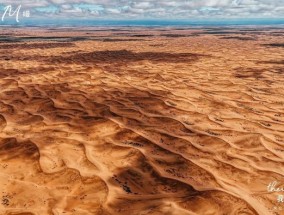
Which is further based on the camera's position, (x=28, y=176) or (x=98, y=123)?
(x=98, y=123)

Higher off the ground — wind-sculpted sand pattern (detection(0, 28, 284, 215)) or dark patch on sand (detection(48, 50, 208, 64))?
wind-sculpted sand pattern (detection(0, 28, 284, 215))

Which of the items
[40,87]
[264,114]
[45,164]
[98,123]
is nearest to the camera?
[45,164]

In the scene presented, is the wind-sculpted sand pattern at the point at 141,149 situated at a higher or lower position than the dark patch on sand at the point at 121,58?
higher

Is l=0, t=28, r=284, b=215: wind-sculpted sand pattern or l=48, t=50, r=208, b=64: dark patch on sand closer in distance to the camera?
l=0, t=28, r=284, b=215: wind-sculpted sand pattern

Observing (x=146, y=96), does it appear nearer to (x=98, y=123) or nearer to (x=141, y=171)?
(x=98, y=123)

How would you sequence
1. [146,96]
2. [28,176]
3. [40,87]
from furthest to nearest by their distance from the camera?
[40,87] → [146,96] → [28,176]

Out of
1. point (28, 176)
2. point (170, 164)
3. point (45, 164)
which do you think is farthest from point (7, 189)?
point (170, 164)

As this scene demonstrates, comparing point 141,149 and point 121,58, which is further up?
point 141,149

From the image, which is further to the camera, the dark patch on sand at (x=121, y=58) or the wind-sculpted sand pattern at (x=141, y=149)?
the dark patch on sand at (x=121, y=58)

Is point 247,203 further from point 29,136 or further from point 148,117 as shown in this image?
point 29,136

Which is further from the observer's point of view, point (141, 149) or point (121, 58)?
point (121, 58)
